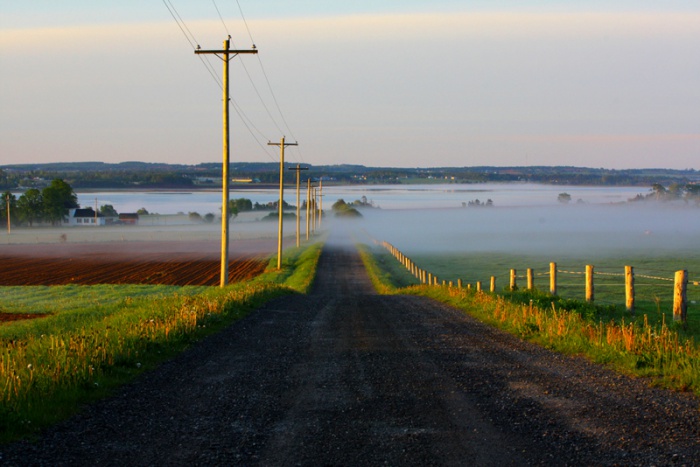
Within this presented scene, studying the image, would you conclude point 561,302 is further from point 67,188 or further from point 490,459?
point 67,188

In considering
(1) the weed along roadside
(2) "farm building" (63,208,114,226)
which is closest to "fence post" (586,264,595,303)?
(1) the weed along roadside

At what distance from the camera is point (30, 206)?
15750 centimetres

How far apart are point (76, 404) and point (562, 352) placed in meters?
7.82

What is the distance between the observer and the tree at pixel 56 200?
525ft

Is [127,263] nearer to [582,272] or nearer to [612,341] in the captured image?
[582,272]

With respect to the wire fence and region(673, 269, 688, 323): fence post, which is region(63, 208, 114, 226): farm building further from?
region(673, 269, 688, 323): fence post

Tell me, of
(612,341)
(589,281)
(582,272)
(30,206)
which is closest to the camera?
(612,341)

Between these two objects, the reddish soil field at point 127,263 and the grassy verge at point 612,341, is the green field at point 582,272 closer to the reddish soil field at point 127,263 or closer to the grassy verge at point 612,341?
the grassy verge at point 612,341

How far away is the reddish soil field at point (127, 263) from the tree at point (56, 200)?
203ft

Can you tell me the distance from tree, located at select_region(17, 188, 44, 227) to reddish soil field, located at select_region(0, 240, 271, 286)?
200ft

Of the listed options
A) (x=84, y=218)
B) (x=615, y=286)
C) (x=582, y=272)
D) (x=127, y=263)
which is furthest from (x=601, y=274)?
(x=84, y=218)

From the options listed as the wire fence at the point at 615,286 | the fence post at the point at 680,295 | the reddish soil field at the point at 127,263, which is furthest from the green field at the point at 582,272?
the reddish soil field at the point at 127,263

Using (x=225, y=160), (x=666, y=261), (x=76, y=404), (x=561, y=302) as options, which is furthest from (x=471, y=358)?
(x=666, y=261)

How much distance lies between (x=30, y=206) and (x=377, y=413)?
16440 centimetres
